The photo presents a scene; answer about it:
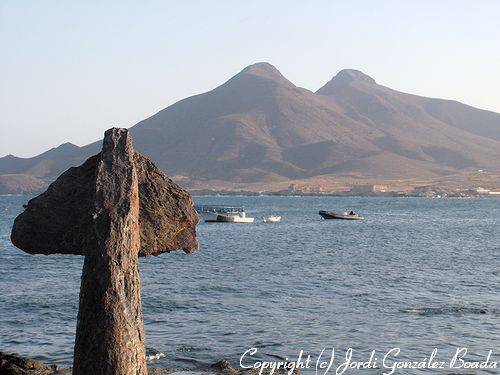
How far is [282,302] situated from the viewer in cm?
3428

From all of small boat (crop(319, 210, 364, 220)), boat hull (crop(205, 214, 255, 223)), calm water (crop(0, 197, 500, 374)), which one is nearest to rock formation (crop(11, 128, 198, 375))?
calm water (crop(0, 197, 500, 374))

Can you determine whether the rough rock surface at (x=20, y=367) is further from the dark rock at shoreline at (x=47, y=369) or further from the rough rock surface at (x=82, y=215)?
the rough rock surface at (x=82, y=215)

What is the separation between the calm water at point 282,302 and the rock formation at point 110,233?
37.1ft

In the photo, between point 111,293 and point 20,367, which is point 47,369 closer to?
point 20,367

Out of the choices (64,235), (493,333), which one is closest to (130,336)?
(64,235)

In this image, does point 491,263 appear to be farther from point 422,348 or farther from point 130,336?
point 130,336

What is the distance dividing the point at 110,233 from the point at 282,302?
24.7m

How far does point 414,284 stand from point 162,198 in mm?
32594

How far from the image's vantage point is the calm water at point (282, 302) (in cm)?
2448

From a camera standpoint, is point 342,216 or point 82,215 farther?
point 342,216

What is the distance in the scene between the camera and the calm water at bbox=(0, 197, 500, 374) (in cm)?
2448

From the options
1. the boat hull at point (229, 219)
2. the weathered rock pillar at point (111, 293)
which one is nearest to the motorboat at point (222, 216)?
the boat hull at point (229, 219)

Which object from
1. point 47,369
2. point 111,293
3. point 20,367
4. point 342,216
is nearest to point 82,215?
point 111,293

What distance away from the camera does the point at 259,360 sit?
880 inches
